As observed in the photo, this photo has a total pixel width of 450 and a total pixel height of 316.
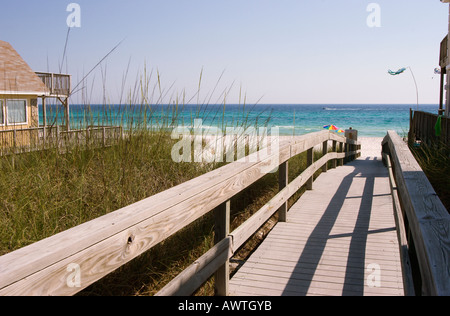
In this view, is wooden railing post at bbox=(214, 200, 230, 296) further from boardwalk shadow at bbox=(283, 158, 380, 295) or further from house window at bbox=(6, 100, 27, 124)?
house window at bbox=(6, 100, 27, 124)

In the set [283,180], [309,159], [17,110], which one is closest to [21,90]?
[17,110]

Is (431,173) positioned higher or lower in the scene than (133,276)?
higher

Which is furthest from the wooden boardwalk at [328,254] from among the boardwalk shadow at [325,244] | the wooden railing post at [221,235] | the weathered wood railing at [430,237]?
the weathered wood railing at [430,237]

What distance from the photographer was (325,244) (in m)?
3.97

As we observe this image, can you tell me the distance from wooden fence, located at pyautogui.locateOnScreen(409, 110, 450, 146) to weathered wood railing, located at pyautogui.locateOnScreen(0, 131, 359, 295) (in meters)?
6.35

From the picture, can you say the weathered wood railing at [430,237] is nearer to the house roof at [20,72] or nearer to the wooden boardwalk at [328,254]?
the wooden boardwalk at [328,254]

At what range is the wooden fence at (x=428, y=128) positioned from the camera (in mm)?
8742

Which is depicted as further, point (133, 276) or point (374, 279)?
point (374, 279)

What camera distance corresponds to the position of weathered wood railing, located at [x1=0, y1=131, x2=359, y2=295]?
1278mm

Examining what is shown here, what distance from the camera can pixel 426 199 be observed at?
212 cm

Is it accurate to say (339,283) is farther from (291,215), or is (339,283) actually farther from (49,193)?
A: (49,193)
